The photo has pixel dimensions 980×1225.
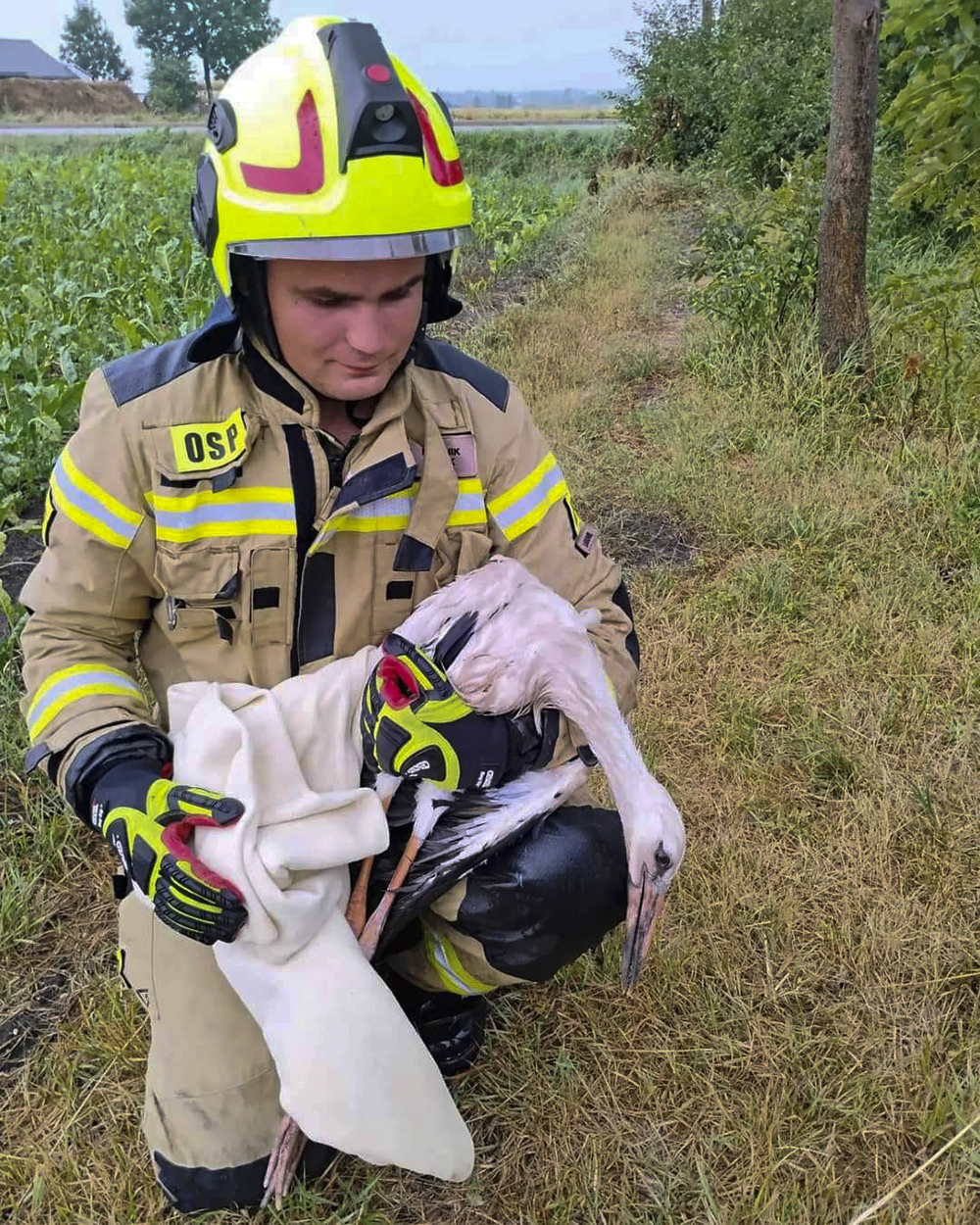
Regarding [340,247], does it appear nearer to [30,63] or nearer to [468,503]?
[468,503]

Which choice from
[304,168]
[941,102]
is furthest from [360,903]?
[941,102]

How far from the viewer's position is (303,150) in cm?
152

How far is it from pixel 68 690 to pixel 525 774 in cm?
81

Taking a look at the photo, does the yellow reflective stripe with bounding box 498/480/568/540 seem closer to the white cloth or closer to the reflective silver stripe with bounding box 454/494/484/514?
the reflective silver stripe with bounding box 454/494/484/514

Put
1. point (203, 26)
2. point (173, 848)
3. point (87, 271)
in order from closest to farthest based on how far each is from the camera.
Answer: point (173, 848), point (87, 271), point (203, 26)

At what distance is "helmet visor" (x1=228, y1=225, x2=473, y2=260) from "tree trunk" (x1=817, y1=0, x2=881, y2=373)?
147 inches

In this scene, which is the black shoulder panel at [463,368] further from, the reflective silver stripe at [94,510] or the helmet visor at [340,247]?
the reflective silver stripe at [94,510]

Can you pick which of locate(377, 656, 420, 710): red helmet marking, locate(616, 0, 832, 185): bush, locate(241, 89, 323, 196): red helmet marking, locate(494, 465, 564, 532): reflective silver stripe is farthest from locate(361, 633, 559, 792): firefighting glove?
locate(616, 0, 832, 185): bush

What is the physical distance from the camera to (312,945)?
60.9 inches

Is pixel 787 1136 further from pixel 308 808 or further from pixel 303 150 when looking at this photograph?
pixel 303 150

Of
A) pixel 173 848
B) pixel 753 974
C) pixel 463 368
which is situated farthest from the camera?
pixel 753 974

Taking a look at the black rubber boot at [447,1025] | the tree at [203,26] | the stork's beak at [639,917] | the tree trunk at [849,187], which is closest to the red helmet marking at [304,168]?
the stork's beak at [639,917]

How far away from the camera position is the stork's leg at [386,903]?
169 cm

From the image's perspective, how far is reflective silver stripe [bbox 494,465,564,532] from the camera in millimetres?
1905
